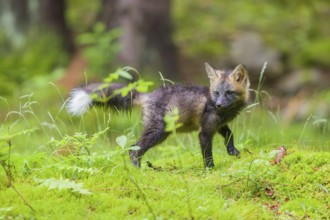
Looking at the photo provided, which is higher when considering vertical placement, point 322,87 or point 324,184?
point 324,184

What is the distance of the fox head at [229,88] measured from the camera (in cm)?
657

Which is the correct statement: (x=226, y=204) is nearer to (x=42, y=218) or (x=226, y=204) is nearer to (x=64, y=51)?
(x=42, y=218)

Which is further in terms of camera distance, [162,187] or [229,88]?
[229,88]

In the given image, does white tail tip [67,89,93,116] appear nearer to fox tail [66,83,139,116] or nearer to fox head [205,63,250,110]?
fox tail [66,83,139,116]

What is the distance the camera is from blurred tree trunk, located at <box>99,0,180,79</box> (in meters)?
13.1

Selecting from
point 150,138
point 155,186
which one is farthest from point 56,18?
point 155,186

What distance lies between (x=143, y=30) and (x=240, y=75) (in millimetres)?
6902

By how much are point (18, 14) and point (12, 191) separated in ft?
36.6

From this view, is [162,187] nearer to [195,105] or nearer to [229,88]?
[195,105]

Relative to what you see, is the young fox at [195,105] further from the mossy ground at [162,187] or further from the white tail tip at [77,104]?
the mossy ground at [162,187]

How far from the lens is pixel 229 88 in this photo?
261 inches

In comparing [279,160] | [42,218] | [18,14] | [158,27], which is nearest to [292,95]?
[158,27]

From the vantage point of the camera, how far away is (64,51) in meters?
14.8

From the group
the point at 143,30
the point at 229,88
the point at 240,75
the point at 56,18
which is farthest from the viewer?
A: the point at 56,18
